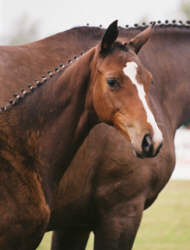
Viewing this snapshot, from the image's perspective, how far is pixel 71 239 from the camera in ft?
19.5

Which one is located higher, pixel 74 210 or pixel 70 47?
pixel 70 47

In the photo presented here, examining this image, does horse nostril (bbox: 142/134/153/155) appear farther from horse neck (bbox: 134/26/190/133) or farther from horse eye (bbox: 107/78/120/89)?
horse neck (bbox: 134/26/190/133)

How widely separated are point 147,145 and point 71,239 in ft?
6.87

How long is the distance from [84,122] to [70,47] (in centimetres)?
118

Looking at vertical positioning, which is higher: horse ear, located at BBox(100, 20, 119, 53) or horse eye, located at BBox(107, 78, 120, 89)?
horse ear, located at BBox(100, 20, 119, 53)

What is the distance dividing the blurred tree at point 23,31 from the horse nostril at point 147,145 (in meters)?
73.9

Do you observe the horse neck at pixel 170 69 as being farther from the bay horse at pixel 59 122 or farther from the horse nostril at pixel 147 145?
the horse nostril at pixel 147 145

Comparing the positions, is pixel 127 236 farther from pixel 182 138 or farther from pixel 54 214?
pixel 182 138

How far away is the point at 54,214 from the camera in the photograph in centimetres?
Result: 524

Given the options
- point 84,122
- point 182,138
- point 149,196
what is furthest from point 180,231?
point 182,138

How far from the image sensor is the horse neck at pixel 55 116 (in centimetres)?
454

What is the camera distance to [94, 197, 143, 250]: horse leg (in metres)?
5.42

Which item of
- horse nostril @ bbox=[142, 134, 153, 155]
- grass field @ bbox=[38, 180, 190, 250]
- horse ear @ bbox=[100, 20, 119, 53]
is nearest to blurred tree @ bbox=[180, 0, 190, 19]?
grass field @ bbox=[38, 180, 190, 250]

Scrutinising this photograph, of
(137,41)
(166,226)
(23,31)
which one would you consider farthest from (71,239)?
(23,31)
